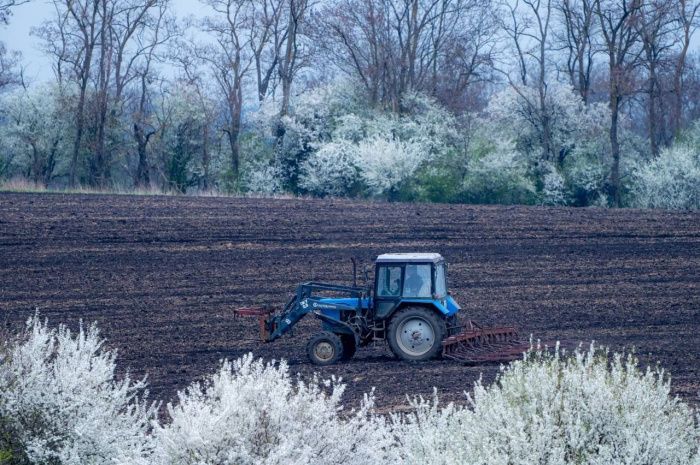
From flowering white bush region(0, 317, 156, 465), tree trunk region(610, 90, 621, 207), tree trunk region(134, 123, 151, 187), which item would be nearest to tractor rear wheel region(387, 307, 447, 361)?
flowering white bush region(0, 317, 156, 465)

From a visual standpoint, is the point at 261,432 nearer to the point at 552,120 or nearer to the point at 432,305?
the point at 432,305

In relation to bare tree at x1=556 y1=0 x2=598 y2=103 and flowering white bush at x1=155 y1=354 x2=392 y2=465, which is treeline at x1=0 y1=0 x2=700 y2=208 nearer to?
bare tree at x1=556 y1=0 x2=598 y2=103

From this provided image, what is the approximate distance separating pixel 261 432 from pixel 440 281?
10490 millimetres

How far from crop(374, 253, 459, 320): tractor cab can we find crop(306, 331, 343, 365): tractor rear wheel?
2.87 feet

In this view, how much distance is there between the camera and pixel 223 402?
7.44 m

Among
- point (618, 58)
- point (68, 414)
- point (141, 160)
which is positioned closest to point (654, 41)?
point (618, 58)

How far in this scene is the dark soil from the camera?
58.9 feet

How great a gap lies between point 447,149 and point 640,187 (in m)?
7.90

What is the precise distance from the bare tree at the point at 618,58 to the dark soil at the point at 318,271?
882 cm

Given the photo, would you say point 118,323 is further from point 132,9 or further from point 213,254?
point 132,9

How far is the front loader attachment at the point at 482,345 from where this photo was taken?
16.6 metres

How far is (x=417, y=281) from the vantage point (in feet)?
57.3

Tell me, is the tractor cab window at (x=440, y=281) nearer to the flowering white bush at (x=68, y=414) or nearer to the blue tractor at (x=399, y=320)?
the blue tractor at (x=399, y=320)

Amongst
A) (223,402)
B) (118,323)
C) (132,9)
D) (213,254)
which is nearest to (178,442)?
(223,402)
